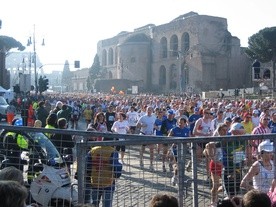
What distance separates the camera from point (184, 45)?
86.4 m

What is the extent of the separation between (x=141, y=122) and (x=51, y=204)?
8.63m

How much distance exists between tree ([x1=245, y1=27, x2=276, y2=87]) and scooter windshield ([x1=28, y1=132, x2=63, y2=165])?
2545 inches

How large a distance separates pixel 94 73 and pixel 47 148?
351ft

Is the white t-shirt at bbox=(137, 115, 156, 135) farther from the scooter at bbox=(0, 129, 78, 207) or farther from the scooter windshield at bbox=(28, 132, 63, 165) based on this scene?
the scooter at bbox=(0, 129, 78, 207)

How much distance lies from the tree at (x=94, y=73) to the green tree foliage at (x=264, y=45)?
4613 centimetres

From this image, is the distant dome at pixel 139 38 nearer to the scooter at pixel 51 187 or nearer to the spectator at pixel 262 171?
the scooter at pixel 51 187

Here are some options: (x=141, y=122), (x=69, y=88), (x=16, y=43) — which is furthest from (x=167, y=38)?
(x=141, y=122)

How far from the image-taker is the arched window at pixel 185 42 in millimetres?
85181

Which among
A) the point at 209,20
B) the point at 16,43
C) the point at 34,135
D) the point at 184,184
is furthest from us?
the point at 16,43

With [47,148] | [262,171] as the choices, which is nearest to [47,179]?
[47,148]

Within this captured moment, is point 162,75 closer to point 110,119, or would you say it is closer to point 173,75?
point 173,75

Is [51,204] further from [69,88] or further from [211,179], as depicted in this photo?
[69,88]

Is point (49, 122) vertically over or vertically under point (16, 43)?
under

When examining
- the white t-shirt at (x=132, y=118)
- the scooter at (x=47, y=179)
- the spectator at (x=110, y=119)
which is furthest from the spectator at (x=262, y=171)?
the spectator at (x=110, y=119)
